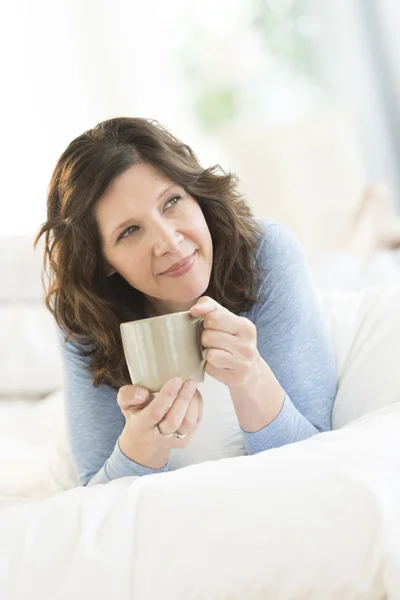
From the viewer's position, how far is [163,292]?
1.16m

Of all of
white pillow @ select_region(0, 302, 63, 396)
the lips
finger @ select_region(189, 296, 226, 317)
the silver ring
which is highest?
finger @ select_region(189, 296, 226, 317)

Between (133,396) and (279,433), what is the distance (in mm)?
236

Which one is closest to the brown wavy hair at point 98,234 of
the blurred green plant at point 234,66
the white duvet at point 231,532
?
the white duvet at point 231,532

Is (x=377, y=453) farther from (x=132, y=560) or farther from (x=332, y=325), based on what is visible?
(x=332, y=325)

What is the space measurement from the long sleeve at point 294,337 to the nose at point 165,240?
0.73ft

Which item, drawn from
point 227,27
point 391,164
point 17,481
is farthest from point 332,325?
point 227,27

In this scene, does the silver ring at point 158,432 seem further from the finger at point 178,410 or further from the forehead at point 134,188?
the forehead at point 134,188

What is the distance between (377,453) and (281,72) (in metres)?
3.55

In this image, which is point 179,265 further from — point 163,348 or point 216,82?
point 216,82

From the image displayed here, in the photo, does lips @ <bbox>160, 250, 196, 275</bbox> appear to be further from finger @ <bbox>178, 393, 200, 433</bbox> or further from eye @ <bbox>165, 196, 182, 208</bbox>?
finger @ <bbox>178, 393, 200, 433</bbox>

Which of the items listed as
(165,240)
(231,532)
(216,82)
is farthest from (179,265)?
(216,82)

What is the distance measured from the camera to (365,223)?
2734 mm

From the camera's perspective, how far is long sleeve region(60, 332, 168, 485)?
1.26 m

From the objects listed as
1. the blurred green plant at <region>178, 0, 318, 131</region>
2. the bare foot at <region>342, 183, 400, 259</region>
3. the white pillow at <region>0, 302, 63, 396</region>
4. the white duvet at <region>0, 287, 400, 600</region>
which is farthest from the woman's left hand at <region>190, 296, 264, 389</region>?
the blurred green plant at <region>178, 0, 318, 131</region>
